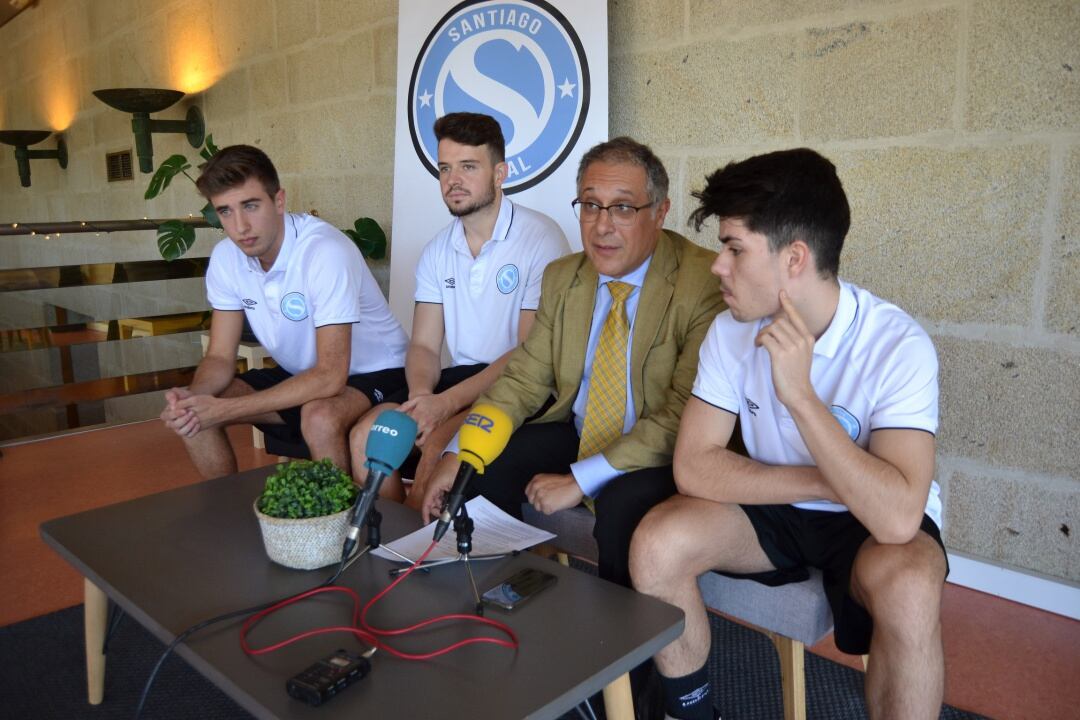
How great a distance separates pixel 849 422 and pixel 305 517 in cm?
96

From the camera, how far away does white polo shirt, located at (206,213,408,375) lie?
258 cm

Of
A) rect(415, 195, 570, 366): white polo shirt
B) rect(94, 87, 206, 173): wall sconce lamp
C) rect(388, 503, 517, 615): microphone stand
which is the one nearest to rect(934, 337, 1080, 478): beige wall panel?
rect(415, 195, 570, 366): white polo shirt

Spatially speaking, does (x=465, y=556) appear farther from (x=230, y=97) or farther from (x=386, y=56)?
(x=230, y=97)

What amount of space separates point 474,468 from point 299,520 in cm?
34

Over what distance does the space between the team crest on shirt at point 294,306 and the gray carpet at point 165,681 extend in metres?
0.96

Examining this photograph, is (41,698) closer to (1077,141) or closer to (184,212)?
(1077,141)

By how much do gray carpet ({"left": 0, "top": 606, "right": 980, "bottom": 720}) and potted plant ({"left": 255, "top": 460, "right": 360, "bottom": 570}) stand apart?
0.58 m

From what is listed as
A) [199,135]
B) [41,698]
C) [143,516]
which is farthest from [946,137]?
[199,135]

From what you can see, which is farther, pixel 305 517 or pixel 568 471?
pixel 568 471

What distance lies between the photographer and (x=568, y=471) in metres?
2.12

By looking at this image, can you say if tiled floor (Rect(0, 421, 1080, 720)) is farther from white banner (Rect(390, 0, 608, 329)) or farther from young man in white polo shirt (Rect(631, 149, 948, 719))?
white banner (Rect(390, 0, 608, 329))

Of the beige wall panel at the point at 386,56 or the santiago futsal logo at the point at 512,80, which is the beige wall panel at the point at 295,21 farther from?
the santiago futsal logo at the point at 512,80

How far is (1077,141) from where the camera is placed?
208cm

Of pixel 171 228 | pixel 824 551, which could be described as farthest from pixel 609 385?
pixel 171 228
